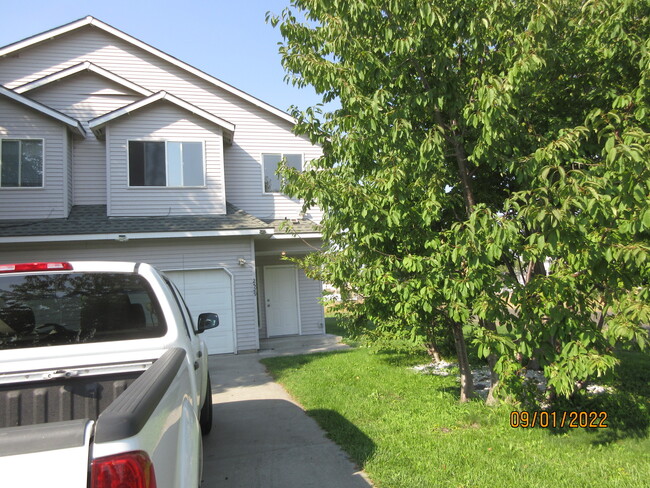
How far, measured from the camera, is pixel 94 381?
2.71 m

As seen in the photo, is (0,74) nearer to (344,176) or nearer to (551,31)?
(344,176)

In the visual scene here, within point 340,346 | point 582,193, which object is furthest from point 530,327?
point 340,346

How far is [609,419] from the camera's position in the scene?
5.31 metres

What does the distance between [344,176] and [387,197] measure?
3.02 feet

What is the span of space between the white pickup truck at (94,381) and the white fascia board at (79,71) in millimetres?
11214

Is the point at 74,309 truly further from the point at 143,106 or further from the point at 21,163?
the point at 21,163

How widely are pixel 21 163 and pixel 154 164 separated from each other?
3115 millimetres

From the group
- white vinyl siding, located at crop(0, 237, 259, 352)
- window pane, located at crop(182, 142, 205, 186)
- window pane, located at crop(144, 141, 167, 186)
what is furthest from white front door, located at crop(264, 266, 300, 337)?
window pane, located at crop(144, 141, 167, 186)

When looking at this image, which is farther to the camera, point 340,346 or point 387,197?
point 340,346

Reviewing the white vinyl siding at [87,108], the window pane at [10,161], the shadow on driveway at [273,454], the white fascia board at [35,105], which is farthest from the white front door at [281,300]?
the shadow on driveway at [273,454]

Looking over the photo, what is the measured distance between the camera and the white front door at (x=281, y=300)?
14.9 m

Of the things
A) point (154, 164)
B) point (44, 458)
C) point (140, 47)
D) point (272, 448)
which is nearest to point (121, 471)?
point (44, 458)
